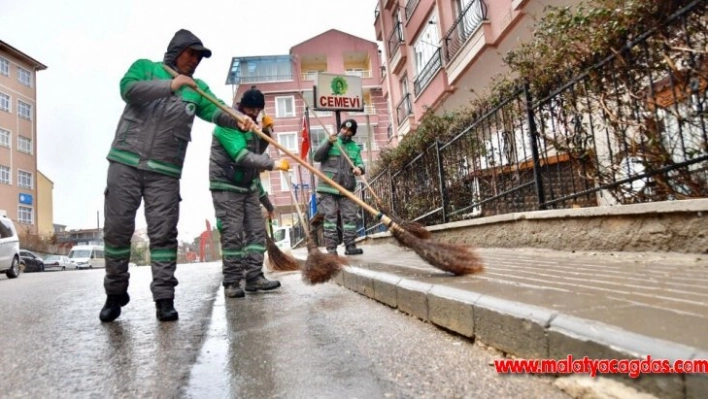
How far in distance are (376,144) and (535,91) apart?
3452cm

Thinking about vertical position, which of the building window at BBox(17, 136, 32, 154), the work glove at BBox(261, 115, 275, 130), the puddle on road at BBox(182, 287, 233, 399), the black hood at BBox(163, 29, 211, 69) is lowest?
the puddle on road at BBox(182, 287, 233, 399)

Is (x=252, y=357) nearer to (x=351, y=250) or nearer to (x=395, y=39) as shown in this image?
Result: (x=351, y=250)

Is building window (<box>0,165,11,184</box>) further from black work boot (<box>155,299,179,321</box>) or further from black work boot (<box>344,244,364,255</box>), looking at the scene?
black work boot (<box>155,299,179,321</box>)

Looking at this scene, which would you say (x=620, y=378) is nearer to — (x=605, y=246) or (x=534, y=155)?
(x=605, y=246)

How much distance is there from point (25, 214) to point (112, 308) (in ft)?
148

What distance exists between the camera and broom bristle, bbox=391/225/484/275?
352 centimetres

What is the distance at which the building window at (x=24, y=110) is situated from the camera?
40406 millimetres

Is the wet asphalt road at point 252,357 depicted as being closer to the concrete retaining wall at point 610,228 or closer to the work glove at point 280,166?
A: the work glove at point 280,166

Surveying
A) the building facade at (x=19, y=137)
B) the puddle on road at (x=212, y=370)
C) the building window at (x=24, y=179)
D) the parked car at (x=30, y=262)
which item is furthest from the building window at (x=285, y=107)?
the puddle on road at (x=212, y=370)

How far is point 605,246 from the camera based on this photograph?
4238 millimetres

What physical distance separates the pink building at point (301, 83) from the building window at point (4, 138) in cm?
1808

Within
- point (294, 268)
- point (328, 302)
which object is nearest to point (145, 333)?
point (328, 302)

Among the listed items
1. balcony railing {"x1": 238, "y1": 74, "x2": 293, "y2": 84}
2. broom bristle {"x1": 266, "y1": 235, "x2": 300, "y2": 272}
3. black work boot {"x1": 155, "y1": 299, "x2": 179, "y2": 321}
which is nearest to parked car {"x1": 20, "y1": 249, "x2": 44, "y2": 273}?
balcony railing {"x1": 238, "y1": 74, "x2": 293, "y2": 84}

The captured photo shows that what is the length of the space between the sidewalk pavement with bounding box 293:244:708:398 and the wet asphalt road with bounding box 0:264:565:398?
0.13 meters
